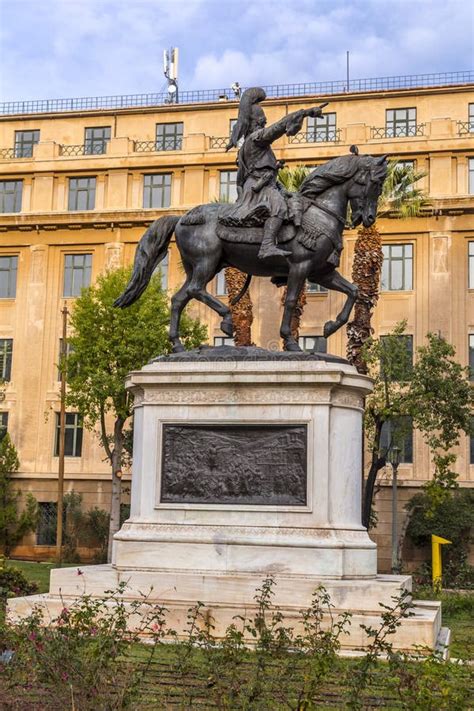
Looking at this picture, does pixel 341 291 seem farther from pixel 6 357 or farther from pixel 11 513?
pixel 6 357

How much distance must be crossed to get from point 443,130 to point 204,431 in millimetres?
Result: 32466

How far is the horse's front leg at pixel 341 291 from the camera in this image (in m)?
13.6


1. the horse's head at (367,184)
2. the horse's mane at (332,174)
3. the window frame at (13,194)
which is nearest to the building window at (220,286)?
the window frame at (13,194)

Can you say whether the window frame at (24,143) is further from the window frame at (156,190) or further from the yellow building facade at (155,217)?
the window frame at (156,190)

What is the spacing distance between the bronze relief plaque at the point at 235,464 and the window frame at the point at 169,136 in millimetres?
34988

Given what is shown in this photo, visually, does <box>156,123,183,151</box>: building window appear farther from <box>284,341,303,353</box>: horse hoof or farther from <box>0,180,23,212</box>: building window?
<box>284,341,303,353</box>: horse hoof

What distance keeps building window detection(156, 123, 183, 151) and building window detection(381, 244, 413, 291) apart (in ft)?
36.4

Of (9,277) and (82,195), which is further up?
(82,195)

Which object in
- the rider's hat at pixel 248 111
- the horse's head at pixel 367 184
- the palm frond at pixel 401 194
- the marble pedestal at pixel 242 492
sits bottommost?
the marble pedestal at pixel 242 492

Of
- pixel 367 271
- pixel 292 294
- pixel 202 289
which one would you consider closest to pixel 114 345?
pixel 367 271

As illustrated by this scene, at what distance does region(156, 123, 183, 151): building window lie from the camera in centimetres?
4616

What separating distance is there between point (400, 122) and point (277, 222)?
3253 centimetres

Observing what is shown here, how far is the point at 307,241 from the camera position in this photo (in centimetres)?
1331

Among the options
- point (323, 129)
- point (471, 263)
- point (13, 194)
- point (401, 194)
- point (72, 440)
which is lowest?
point (72, 440)
